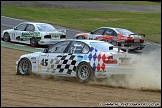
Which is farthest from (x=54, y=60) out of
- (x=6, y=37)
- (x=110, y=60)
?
(x=6, y=37)

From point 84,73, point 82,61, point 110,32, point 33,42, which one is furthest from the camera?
point 110,32

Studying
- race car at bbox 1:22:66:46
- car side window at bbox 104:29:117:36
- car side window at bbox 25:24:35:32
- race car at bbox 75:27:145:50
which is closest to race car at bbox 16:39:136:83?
race car at bbox 1:22:66:46

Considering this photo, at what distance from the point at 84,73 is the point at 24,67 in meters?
2.76

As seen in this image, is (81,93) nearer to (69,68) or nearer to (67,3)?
(69,68)

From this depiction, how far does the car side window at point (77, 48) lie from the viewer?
13406mm

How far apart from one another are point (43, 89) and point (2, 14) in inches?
1282

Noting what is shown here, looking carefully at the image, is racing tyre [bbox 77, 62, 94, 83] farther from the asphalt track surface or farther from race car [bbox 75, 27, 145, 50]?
race car [bbox 75, 27, 145, 50]

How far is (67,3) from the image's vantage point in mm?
59000

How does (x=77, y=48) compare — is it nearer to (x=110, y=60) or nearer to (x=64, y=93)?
(x=110, y=60)

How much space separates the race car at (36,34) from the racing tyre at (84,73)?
11.0m

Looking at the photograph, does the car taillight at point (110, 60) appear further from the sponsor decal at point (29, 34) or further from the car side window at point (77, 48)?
the sponsor decal at point (29, 34)

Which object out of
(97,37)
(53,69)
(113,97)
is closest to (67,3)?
(97,37)

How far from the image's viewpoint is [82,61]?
13031mm

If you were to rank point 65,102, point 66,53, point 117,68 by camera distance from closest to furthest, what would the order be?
point 65,102 < point 117,68 < point 66,53
